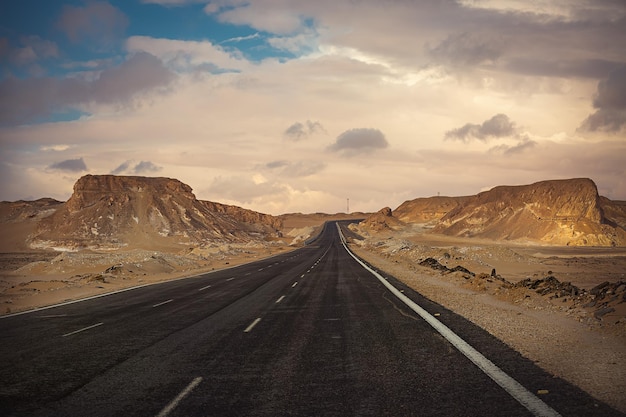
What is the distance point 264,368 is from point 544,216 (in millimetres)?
93698

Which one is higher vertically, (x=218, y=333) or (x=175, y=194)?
(x=175, y=194)

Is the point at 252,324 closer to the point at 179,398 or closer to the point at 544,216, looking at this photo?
the point at 179,398

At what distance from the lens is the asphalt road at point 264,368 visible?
18.4ft

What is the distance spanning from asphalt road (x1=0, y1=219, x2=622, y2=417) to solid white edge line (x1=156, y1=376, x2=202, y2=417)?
0.01 meters

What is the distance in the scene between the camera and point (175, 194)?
360 ft

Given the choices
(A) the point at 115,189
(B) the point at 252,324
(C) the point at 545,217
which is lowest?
(B) the point at 252,324

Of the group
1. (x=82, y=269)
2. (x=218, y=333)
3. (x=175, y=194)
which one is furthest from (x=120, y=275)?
(x=175, y=194)

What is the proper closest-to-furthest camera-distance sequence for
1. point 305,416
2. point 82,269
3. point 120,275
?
point 305,416
point 120,275
point 82,269

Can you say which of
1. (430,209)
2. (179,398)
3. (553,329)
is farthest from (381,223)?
(179,398)

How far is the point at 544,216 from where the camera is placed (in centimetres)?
8925

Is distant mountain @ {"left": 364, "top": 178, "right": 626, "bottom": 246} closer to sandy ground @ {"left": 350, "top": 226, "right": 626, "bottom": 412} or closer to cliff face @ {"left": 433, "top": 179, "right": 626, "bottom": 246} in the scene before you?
cliff face @ {"left": 433, "top": 179, "right": 626, "bottom": 246}

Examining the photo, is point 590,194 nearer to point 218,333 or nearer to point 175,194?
point 175,194

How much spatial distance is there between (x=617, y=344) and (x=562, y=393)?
3.86m

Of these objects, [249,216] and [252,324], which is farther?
[249,216]
